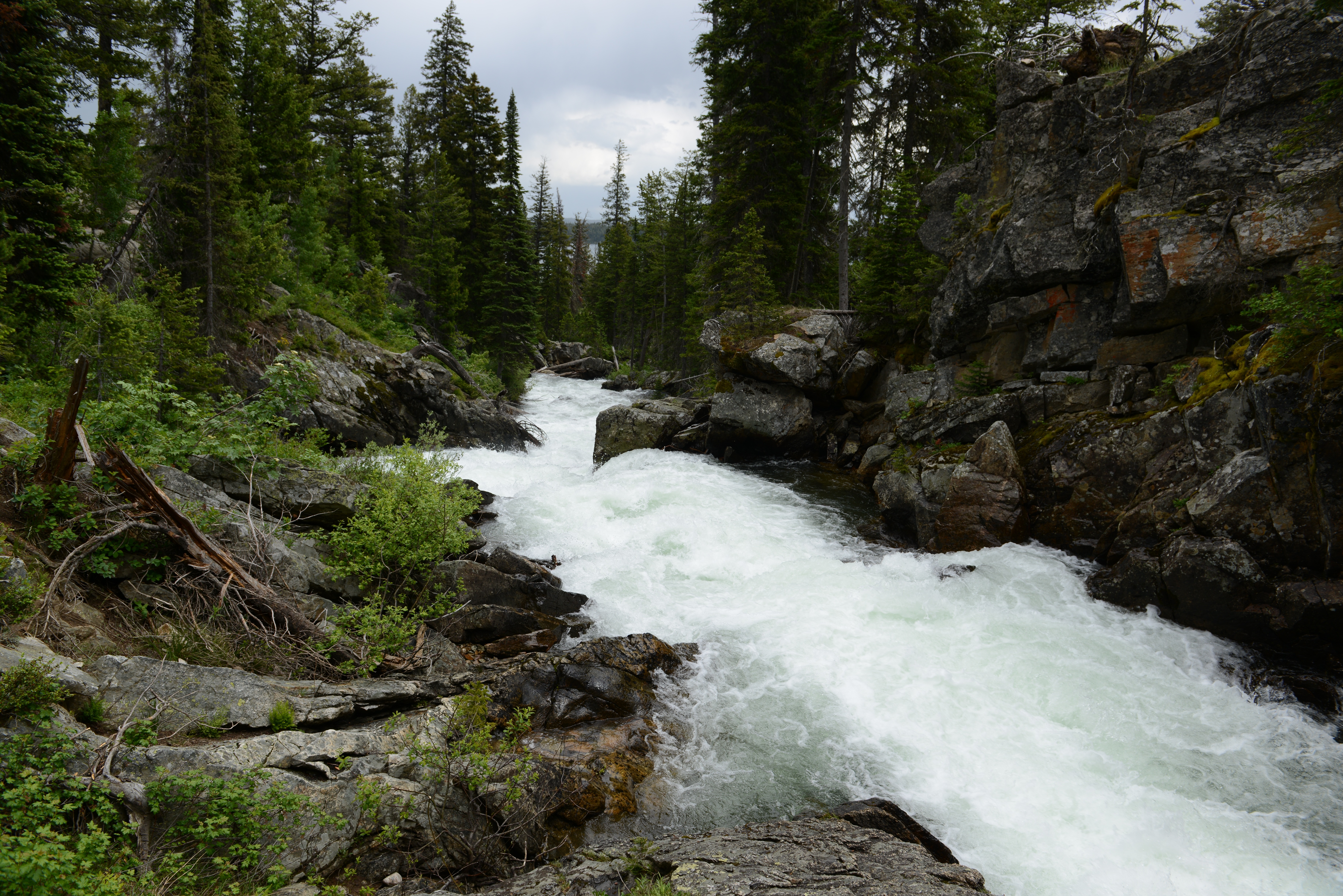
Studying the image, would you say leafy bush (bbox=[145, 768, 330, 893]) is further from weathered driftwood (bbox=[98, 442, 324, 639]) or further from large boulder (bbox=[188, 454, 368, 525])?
large boulder (bbox=[188, 454, 368, 525])

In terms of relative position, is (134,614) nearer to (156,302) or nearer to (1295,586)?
(156,302)

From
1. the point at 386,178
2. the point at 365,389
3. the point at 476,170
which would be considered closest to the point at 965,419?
the point at 365,389

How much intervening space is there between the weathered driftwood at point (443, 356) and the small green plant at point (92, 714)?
802 inches

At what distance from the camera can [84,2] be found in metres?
16.5

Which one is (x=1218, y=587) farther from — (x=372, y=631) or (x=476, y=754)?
(x=372, y=631)

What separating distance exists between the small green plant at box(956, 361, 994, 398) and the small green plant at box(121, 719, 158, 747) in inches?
623

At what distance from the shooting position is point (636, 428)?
20.3 m

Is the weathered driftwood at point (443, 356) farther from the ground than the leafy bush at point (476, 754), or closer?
farther from the ground

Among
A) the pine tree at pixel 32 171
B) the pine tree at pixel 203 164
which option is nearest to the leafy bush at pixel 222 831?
the pine tree at pixel 32 171

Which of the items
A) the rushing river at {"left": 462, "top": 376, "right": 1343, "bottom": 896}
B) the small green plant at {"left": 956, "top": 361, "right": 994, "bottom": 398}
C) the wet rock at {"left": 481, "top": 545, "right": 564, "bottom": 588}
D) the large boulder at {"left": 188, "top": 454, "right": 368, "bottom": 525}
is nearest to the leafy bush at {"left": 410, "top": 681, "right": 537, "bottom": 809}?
the rushing river at {"left": 462, "top": 376, "right": 1343, "bottom": 896}

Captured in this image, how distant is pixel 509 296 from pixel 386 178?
10.5 meters

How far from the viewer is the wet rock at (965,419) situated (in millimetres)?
13938

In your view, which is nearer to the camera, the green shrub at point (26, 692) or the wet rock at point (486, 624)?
the green shrub at point (26, 692)

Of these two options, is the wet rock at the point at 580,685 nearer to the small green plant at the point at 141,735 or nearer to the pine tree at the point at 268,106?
the small green plant at the point at 141,735
